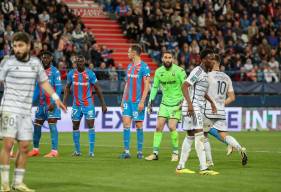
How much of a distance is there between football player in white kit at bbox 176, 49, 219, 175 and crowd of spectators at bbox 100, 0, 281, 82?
60.3 ft

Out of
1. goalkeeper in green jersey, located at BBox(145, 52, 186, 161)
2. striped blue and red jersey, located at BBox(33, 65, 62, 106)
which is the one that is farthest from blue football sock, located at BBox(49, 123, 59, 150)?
goalkeeper in green jersey, located at BBox(145, 52, 186, 161)

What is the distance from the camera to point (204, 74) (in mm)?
14664

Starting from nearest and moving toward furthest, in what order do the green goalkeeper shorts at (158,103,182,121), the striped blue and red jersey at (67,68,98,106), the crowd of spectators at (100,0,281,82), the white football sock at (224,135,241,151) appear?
the white football sock at (224,135,241,151) < the green goalkeeper shorts at (158,103,182,121) < the striped blue and red jersey at (67,68,98,106) < the crowd of spectators at (100,0,281,82)

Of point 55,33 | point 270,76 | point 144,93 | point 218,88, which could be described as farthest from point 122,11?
point 218,88

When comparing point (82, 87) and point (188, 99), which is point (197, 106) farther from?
point (82, 87)

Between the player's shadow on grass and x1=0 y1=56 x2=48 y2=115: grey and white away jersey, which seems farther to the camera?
the player's shadow on grass

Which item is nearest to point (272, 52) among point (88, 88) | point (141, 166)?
point (88, 88)

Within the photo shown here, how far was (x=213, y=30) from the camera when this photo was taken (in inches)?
1455

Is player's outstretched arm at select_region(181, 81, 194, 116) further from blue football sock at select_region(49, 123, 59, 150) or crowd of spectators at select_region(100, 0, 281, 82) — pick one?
crowd of spectators at select_region(100, 0, 281, 82)

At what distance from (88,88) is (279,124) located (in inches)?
554

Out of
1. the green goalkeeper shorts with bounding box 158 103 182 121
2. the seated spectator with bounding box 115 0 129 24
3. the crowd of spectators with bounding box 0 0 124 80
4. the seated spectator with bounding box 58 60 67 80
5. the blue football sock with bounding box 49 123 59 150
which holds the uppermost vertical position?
the seated spectator with bounding box 115 0 129 24

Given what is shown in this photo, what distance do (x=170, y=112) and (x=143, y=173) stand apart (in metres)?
3.62

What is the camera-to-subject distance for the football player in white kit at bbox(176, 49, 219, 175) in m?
14.4

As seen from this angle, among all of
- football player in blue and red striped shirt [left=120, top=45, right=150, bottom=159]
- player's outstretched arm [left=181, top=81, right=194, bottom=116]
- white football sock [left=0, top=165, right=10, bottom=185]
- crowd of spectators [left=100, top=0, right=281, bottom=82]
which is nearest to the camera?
white football sock [left=0, top=165, right=10, bottom=185]
